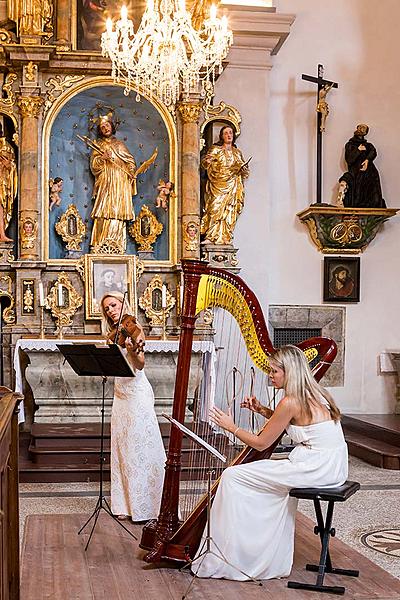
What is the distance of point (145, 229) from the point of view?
10.7 meters

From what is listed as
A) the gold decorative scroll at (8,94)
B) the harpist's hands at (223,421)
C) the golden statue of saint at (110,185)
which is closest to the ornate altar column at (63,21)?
the gold decorative scroll at (8,94)

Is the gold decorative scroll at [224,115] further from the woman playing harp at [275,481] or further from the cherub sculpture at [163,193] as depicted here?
the woman playing harp at [275,481]

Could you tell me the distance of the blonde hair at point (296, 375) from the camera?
204 inches

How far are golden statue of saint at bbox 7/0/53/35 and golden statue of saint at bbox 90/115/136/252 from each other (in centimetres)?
122

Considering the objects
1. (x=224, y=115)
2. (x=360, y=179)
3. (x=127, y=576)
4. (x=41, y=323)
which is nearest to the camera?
(x=127, y=576)

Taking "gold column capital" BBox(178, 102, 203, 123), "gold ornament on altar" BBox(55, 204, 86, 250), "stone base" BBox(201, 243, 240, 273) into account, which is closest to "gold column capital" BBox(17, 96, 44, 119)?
"gold ornament on altar" BBox(55, 204, 86, 250)

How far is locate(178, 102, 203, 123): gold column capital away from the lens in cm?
1059

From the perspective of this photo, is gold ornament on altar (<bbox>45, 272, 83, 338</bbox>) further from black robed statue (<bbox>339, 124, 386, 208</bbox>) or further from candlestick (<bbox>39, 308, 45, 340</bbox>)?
black robed statue (<bbox>339, 124, 386, 208</bbox>)

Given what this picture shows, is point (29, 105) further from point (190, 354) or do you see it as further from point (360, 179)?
point (190, 354)

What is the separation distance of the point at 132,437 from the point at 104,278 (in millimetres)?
4080

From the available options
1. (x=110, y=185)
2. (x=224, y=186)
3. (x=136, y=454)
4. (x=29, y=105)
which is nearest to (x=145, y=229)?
(x=110, y=185)

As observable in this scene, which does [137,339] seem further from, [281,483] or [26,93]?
[26,93]

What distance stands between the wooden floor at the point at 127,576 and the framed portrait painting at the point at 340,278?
5524 millimetres

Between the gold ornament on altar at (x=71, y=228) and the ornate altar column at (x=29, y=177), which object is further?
the gold ornament on altar at (x=71, y=228)
